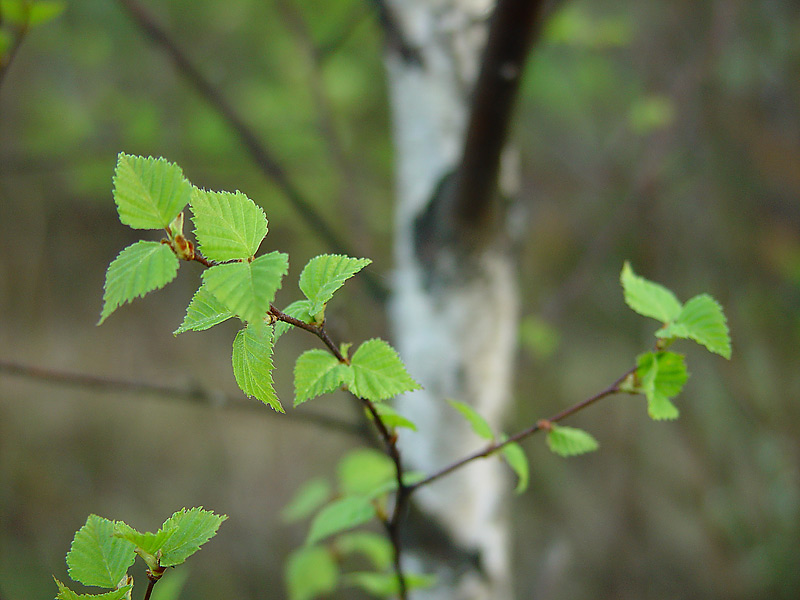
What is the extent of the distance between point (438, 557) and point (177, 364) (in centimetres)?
170

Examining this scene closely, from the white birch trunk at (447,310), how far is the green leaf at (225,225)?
28 cm

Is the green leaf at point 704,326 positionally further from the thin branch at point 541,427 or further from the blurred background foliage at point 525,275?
the blurred background foliage at point 525,275

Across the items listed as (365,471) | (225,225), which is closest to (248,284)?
(225,225)

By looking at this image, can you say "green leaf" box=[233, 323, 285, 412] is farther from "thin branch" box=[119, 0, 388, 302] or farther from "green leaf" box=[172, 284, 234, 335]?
"thin branch" box=[119, 0, 388, 302]

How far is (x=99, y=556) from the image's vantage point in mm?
206

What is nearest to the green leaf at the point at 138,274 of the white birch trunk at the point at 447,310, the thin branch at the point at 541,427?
the thin branch at the point at 541,427

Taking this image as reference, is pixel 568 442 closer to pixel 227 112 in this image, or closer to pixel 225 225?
pixel 225 225

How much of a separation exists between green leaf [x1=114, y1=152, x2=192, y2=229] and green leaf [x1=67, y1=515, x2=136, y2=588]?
0.41 ft

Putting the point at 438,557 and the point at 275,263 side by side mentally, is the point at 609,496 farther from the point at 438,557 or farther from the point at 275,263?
the point at 275,263

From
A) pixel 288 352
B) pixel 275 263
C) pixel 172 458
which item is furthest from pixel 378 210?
pixel 275 263

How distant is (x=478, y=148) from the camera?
1.16 feet

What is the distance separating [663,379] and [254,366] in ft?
0.62

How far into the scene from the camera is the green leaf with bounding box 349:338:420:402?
0.63 ft

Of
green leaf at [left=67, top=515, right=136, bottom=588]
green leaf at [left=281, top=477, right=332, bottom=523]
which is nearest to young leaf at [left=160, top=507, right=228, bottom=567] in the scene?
green leaf at [left=67, top=515, right=136, bottom=588]
